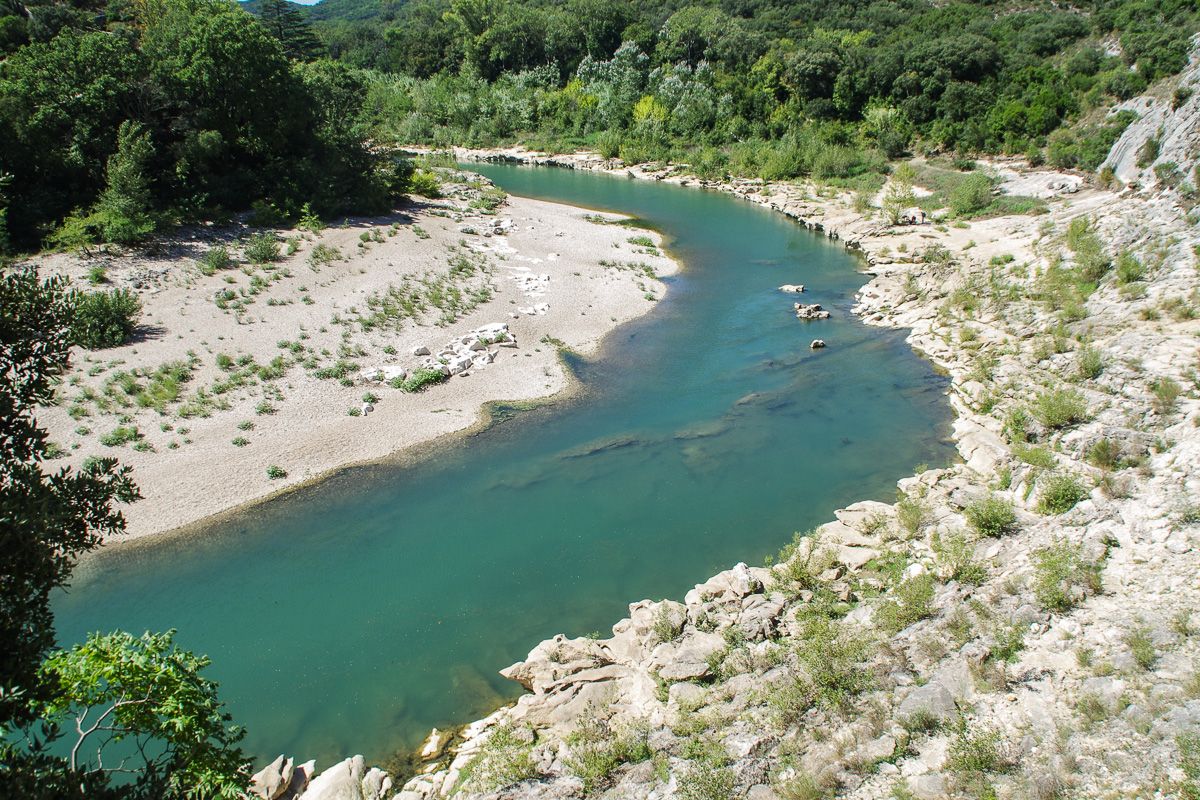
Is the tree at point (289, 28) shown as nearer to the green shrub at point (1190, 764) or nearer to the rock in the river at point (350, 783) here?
the rock in the river at point (350, 783)

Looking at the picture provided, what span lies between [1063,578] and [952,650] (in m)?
2.91

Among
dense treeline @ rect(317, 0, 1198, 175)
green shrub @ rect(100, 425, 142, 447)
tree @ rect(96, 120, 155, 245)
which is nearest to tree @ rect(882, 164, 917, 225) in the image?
dense treeline @ rect(317, 0, 1198, 175)

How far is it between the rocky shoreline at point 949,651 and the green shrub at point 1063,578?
0.05 meters

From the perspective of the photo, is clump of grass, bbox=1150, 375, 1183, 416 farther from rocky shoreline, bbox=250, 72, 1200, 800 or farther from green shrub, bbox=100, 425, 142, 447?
green shrub, bbox=100, 425, 142, 447

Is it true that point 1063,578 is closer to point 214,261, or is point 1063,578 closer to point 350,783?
point 350,783

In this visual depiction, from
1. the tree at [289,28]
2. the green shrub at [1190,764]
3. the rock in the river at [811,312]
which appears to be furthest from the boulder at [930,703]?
the tree at [289,28]

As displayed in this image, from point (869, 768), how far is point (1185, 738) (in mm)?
4144

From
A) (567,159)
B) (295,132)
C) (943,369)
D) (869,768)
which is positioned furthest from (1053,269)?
(567,159)

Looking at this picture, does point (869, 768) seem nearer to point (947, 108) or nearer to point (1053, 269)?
point (1053, 269)

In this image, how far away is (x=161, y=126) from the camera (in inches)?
1502

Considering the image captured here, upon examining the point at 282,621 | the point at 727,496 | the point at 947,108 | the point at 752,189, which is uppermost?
the point at 947,108

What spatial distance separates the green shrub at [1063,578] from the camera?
1322cm

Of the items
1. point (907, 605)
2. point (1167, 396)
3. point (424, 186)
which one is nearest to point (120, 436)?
point (907, 605)

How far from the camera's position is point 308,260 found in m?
35.0
